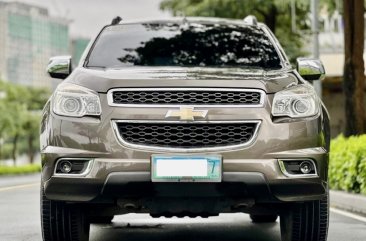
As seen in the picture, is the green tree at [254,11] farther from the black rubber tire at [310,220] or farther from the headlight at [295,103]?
the headlight at [295,103]

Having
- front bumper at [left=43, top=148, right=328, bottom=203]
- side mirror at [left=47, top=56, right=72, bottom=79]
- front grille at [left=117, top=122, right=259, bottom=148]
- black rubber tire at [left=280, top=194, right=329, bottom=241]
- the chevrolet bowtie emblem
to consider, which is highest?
side mirror at [left=47, top=56, right=72, bottom=79]

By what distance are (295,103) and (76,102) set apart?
145 cm

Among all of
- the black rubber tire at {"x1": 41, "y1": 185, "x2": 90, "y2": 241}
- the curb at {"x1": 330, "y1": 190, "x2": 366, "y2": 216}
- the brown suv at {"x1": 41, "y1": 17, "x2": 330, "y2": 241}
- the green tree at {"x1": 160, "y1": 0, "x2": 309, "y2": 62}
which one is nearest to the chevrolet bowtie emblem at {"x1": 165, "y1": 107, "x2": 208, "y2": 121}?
the brown suv at {"x1": 41, "y1": 17, "x2": 330, "y2": 241}

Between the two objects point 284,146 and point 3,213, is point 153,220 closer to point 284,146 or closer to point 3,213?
point 3,213

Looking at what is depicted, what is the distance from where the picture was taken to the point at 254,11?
29562 mm

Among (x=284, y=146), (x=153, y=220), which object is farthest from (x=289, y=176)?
(x=153, y=220)

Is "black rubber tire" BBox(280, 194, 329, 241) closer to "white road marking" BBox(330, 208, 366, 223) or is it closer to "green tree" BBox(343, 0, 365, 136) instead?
"white road marking" BBox(330, 208, 366, 223)

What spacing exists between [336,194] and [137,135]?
6866 mm

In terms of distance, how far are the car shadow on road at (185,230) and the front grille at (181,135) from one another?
6.71 feet

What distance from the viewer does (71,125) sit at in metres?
5.35

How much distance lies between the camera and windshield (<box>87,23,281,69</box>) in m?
6.48

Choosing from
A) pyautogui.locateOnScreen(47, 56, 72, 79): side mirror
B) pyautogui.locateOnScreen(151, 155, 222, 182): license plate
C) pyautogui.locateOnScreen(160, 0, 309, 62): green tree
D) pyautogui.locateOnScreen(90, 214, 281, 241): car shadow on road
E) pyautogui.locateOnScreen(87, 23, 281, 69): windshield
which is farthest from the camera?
pyautogui.locateOnScreen(160, 0, 309, 62): green tree

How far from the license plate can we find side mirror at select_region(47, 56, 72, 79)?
4.52ft

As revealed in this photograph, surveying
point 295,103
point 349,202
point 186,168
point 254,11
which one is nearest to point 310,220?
point 295,103
